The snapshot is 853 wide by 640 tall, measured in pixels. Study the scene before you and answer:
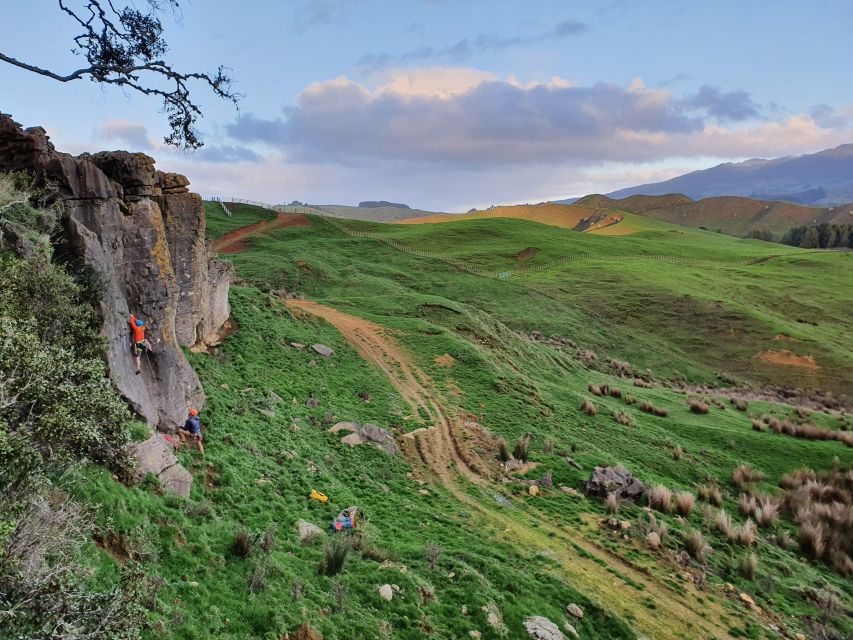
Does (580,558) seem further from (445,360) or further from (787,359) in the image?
(787,359)

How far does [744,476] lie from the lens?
895 inches

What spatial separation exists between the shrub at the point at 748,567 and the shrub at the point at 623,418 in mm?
10737

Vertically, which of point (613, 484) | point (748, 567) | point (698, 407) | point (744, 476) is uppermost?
point (613, 484)

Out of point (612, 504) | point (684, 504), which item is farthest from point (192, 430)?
point (684, 504)

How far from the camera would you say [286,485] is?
14.2 m

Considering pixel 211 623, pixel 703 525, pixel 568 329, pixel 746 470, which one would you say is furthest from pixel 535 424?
pixel 568 329

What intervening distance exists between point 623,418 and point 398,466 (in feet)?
46.4

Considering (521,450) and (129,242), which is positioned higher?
(129,242)

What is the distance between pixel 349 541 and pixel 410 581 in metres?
1.68

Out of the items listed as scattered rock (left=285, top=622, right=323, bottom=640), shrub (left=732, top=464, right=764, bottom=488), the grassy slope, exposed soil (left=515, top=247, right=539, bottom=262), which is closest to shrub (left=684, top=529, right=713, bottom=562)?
the grassy slope

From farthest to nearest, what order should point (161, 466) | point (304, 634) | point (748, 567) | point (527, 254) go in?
point (527, 254) → point (748, 567) → point (161, 466) → point (304, 634)

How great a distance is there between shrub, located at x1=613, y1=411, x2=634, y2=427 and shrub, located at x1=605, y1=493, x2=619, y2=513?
935 cm

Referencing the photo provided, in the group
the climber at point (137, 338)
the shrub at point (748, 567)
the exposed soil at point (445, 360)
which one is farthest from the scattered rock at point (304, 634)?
the exposed soil at point (445, 360)

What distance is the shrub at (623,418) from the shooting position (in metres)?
26.1
